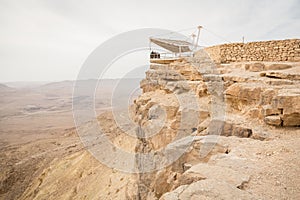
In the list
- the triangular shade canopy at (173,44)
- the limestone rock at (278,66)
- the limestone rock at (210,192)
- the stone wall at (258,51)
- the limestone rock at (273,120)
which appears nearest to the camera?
the limestone rock at (210,192)

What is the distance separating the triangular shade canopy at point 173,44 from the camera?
13328 millimetres

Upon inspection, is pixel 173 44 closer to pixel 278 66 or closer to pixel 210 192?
pixel 278 66

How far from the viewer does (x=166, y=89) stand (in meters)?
10.6

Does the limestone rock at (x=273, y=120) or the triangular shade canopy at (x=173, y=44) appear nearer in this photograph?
the limestone rock at (x=273, y=120)

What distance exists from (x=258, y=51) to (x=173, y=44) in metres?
5.61

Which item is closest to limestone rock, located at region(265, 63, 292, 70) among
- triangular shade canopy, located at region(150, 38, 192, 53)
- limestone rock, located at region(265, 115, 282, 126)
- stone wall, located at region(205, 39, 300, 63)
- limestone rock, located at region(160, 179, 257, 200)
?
stone wall, located at region(205, 39, 300, 63)

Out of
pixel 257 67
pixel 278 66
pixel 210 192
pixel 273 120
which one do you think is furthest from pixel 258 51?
pixel 210 192

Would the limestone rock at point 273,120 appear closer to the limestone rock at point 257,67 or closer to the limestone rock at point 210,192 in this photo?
the limestone rock at point 210,192

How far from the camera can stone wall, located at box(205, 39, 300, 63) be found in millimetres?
9302

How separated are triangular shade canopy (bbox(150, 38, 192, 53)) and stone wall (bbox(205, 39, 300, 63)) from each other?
7.23 feet

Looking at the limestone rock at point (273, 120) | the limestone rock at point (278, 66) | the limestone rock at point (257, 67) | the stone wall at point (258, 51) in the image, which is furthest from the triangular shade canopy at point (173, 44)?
the limestone rock at point (273, 120)

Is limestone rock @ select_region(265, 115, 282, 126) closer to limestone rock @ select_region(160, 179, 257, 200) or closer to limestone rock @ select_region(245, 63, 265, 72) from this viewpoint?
limestone rock @ select_region(160, 179, 257, 200)

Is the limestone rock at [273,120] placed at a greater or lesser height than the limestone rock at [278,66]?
lesser

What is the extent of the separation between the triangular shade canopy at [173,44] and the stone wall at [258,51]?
86.8 inches
